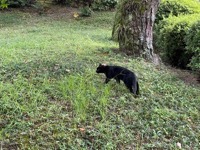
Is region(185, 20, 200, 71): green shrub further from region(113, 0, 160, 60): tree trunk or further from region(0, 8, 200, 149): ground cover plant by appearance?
region(113, 0, 160, 60): tree trunk

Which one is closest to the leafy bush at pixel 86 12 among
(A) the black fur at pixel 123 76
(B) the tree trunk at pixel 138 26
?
(B) the tree trunk at pixel 138 26

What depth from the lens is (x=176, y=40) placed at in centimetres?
649

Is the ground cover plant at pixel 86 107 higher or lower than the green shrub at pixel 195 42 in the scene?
lower

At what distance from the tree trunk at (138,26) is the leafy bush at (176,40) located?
1.80ft

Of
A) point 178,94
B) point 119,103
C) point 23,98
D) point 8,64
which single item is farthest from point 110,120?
point 8,64

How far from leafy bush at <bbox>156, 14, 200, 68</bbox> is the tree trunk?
55 cm

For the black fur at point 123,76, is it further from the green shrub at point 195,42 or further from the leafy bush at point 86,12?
the leafy bush at point 86,12

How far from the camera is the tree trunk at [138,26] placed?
6.07m

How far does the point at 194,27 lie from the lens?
549 cm

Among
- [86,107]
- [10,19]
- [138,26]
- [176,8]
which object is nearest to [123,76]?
[86,107]

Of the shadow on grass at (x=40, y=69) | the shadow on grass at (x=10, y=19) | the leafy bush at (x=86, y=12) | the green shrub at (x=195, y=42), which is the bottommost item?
the shadow on grass at (x=10, y=19)

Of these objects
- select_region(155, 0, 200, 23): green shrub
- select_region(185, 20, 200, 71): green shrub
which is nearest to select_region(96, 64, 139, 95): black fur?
select_region(185, 20, 200, 71): green shrub

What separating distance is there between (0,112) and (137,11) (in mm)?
3492

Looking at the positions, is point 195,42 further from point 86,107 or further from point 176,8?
point 176,8
